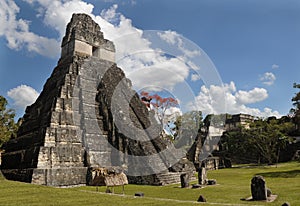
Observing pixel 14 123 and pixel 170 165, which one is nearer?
pixel 170 165

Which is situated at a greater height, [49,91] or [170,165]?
[49,91]

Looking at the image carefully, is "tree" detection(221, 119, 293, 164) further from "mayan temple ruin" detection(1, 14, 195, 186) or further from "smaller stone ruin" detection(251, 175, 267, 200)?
"smaller stone ruin" detection(251, 175, 267, 200)

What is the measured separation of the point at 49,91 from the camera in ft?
65.7

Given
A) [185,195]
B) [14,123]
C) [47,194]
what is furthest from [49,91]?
[185,195]

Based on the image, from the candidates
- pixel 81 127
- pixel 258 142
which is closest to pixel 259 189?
pixel 81 127

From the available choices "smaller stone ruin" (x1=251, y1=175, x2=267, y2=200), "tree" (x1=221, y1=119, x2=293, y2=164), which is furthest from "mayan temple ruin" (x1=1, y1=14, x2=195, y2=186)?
"tree" (x1=221, y1=119, x2=293, y2=164)

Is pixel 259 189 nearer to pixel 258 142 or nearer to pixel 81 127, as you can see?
pixel 81 127

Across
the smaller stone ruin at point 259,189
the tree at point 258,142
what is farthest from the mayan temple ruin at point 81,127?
the tree at point 258,142

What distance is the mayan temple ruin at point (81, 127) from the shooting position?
571 inches

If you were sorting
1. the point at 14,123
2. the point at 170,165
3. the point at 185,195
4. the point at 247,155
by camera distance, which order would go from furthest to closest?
1. the point at 247,155
2. the point at 14,123
3. the point at 170,165
4. the point at 185,195

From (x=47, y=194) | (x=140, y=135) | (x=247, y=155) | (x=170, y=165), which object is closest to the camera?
(x=47, y=194)

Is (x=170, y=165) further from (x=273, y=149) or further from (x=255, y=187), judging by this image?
(x=273, y=149)

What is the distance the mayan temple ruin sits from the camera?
47.6ft

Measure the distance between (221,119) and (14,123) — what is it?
127 feet
